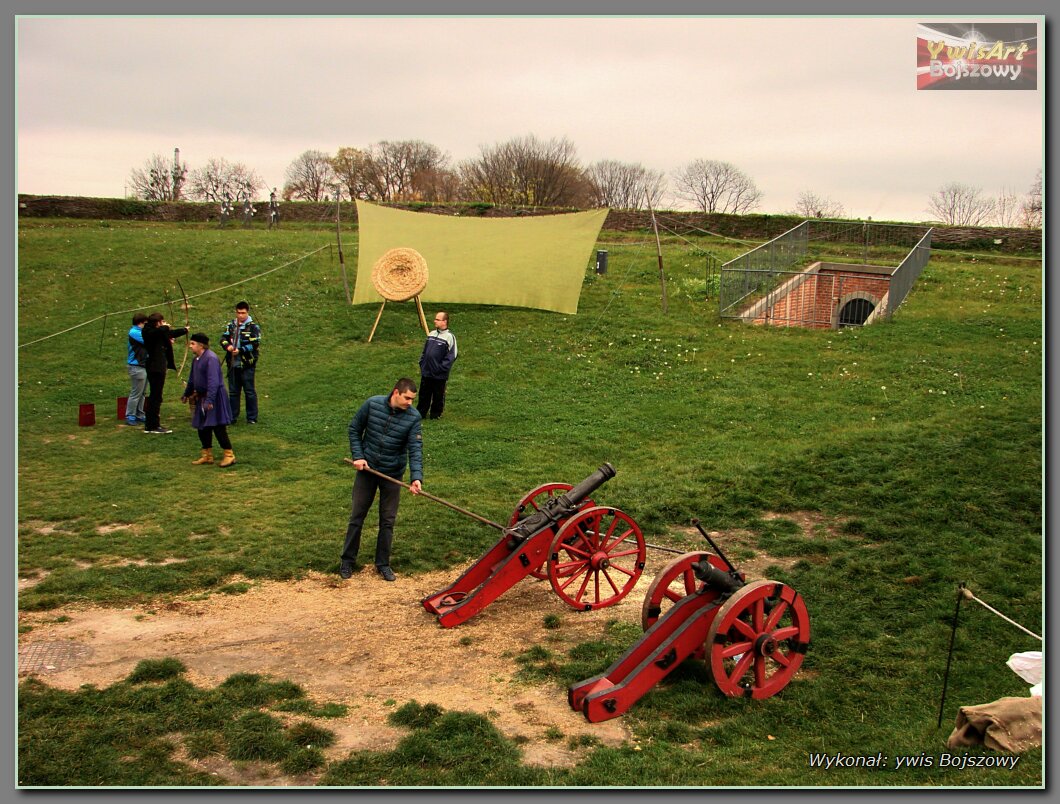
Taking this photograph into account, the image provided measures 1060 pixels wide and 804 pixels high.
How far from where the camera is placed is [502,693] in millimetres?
5754

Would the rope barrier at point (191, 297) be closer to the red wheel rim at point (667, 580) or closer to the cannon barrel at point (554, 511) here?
the cannon barrel at point (554, 511)

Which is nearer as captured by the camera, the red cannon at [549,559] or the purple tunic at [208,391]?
the red cannon at [549,559]

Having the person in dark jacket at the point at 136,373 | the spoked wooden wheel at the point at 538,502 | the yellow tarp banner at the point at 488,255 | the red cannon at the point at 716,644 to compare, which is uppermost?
the yellow tarp banner at the point at 488,255

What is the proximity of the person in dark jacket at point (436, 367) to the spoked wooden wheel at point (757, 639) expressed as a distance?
752 centimetres

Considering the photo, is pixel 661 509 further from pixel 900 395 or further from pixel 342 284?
pixel 342 284

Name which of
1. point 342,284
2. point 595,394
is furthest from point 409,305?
point 595,394

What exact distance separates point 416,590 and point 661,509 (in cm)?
286

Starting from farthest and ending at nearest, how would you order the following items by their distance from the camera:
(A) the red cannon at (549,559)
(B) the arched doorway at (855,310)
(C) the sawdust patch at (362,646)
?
(B) the arched doorway at (855,310)
(A) the red cannon at (549,559)
(C) the sawdust patch at (362,646)

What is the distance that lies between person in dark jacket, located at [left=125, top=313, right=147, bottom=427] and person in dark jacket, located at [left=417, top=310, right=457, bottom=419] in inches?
154

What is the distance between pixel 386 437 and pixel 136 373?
7049 millimetres

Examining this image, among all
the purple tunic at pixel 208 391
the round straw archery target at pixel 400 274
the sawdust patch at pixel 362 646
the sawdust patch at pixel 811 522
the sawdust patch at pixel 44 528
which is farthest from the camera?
the round straw archery target at pixel 400 274

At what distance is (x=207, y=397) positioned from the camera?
35.0 ft

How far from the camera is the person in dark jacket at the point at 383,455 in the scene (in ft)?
24.7

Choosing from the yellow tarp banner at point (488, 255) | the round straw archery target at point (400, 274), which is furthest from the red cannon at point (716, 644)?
the yellow tarp banner at point (488, 255)
